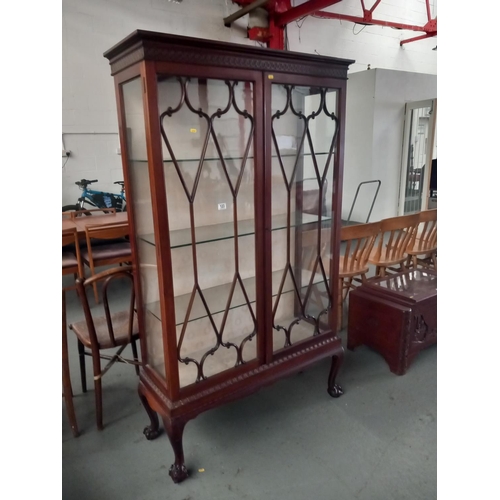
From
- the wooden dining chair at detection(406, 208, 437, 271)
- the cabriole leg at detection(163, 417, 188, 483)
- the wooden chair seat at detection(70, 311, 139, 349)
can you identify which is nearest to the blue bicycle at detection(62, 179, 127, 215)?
the wooden chair seat at detection(70, 311, 139, 349)

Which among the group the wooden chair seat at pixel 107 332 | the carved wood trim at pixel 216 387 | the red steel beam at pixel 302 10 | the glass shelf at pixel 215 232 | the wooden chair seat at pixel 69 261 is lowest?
the carved wood trim at pixel 216 387

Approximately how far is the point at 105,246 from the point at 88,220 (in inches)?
12.7

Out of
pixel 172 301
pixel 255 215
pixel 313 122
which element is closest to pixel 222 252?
pixel 255 215

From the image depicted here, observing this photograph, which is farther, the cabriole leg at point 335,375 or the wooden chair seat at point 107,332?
the cabriole leg at point 335,375

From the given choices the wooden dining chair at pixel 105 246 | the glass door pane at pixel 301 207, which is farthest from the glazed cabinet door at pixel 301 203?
the wooden dining chair at pixel 105 246

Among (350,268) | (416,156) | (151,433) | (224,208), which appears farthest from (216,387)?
(416,156)

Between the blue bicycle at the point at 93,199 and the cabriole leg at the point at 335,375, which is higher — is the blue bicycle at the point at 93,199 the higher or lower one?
the higher one

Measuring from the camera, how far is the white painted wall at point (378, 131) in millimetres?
5039

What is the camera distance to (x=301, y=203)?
187cm

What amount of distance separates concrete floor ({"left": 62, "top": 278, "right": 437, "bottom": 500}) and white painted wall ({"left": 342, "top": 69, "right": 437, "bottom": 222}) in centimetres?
348

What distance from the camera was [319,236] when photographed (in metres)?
1.93

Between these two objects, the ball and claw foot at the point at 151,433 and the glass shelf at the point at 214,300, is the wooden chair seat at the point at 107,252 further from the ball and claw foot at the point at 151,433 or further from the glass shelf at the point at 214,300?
the glass shelf at the point at 214,300
